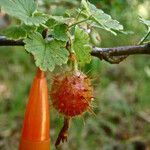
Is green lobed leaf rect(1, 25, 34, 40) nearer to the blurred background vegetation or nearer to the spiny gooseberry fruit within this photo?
the spiny gooseberry fruit

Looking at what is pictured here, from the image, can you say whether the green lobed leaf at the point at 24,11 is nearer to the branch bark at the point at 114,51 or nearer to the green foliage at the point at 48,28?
the green foliage at the point at 48,28

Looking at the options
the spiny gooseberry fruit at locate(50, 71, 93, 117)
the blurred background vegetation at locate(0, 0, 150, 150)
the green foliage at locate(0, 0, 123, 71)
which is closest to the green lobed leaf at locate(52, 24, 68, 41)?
the green foliage at locate(0, 0, 123, 71)

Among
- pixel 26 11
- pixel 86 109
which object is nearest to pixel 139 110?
pixel 86 109

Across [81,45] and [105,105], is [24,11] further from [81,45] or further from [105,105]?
[105,105]

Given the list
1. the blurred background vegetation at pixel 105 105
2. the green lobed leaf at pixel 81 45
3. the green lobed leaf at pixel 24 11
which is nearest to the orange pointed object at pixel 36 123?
the green lobed leaf at pixel 81 45

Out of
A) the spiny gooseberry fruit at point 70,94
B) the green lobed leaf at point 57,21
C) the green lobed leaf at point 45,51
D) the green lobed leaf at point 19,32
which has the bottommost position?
the spiny gooseberry fruit at point 70,94

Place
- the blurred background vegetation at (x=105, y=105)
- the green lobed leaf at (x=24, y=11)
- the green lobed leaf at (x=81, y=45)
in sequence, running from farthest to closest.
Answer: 1. the blurred background vegetation at (x=105, y=105)
2. the green lobed leaf at (x=81, y=45)
3. the green lobed leaf at (x=24, y=11)

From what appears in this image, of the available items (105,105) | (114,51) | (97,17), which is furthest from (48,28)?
(105,105)
